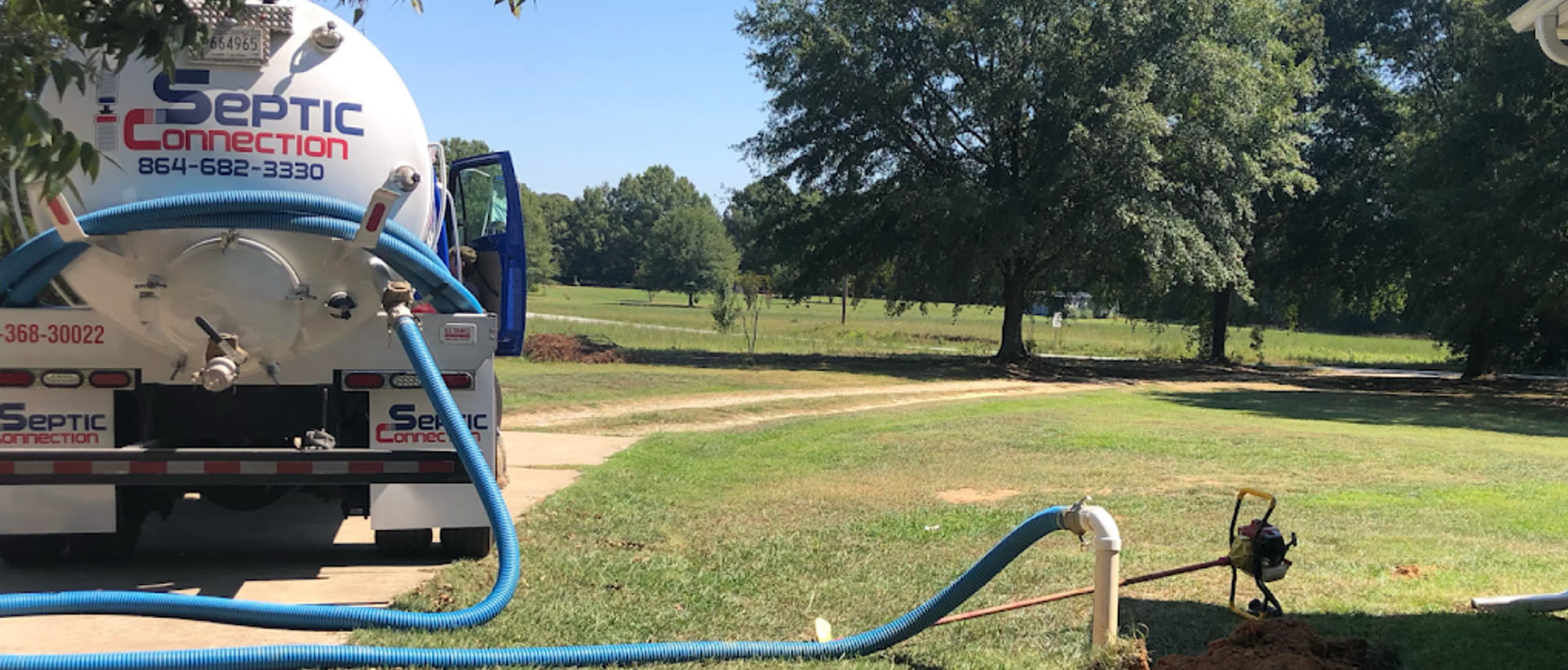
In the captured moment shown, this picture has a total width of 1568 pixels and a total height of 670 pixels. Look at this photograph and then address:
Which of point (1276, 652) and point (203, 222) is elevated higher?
point (203, 222)

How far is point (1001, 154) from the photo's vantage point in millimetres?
33812

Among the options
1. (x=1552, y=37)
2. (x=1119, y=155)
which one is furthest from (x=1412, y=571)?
(x=1119, y=155)

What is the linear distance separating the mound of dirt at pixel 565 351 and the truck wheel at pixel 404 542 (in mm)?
22520

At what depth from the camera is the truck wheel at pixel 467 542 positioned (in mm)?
7340

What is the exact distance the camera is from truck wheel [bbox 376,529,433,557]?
7422mm

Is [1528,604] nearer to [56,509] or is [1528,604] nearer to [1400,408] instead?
[56,509]

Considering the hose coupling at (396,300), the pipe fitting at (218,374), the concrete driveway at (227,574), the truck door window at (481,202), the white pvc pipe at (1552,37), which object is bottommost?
the concrete driveway at (227,574)

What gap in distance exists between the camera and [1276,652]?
4738mm

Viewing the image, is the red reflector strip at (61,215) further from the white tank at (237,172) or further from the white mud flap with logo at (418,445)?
the white mud flap with logo at (418,445)

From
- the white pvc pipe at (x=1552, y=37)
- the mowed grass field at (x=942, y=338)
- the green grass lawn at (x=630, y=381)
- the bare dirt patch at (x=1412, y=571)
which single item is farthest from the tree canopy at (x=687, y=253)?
the white pvc pipe at (x=1552, y=37)

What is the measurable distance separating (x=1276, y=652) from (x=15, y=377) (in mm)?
6320

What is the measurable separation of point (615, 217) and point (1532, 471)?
135666 millimetres

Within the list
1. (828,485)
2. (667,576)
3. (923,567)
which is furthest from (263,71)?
(828,485)

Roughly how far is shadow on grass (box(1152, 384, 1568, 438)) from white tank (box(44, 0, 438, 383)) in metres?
18.5
